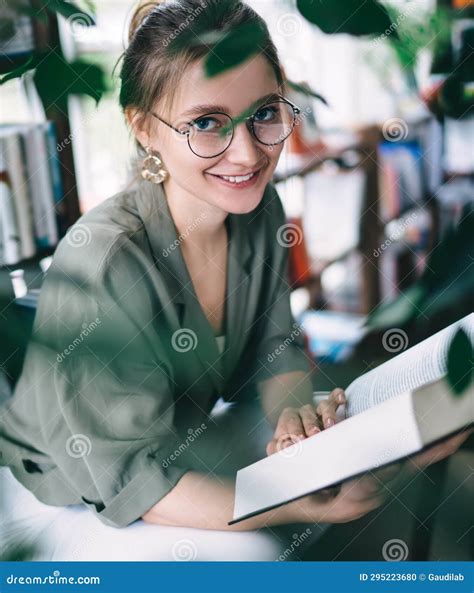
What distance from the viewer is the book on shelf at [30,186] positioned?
1246 millimetres

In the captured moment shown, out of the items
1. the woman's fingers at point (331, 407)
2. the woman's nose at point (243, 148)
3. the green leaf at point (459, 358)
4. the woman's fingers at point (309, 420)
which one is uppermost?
the woman's nose at point (243, 148)

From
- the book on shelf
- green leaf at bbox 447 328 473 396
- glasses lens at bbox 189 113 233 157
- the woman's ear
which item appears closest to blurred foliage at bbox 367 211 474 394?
green leaf at bbox 447 328 473 396

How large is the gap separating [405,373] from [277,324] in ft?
0.91

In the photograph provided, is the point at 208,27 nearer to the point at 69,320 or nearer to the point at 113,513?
the point at 69,320

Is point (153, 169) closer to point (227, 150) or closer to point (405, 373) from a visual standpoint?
point (227, 150)

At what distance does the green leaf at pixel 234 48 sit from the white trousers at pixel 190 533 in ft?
1.99

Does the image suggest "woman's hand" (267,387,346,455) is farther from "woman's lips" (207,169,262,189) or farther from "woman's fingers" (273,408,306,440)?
"woman's lips" (207,169,262,189)

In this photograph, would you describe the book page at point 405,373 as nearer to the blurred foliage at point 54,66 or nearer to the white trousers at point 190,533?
the white trousers at point 190,533

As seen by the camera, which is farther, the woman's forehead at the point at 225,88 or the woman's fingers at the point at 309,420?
the woman's fingers at the point at 309,420

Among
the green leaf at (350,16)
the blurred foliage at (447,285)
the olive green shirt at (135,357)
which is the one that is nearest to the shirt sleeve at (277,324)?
the olive green shirt at (135,357)

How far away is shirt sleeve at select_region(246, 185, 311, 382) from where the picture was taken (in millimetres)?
1299

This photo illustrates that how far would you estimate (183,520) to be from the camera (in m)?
1.25

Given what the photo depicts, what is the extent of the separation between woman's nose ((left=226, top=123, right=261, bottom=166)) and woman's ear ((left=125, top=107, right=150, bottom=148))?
140 millimetres
